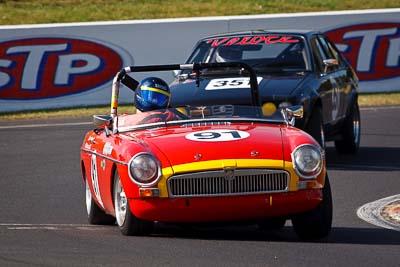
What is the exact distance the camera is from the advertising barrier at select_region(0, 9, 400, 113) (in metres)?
21.7

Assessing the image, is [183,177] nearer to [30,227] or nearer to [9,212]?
[30,227]

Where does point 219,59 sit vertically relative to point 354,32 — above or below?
above

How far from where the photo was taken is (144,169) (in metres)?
8.06

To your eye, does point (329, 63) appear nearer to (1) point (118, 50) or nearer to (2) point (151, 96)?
(2) point (151, 96)

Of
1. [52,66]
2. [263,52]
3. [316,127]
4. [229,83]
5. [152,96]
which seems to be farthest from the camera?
[52,66]

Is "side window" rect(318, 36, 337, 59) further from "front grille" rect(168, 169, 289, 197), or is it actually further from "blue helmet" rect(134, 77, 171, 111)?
"front grille" rect(168, 169, 289, 197)

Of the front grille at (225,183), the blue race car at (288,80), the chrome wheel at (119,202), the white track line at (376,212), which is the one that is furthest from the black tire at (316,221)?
the blue race car at (288,80)

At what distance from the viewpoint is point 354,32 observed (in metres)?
22.3

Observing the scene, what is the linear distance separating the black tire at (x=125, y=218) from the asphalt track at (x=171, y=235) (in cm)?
7

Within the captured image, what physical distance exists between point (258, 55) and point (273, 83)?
1053 millimetres

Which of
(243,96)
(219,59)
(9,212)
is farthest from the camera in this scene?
(219,59)

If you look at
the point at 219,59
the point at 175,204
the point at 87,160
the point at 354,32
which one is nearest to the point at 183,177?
the point at 175,204

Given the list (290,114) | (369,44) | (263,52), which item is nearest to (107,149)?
(290,114)

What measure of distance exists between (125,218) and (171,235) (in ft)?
1.43
